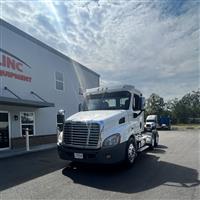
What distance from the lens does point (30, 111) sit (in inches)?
600

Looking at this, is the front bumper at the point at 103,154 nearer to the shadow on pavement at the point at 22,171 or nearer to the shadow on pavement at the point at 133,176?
the shadow on pavement at the point at 133,176

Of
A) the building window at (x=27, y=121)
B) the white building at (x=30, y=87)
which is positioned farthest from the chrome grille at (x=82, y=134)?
the building window at (x=27, y=121)

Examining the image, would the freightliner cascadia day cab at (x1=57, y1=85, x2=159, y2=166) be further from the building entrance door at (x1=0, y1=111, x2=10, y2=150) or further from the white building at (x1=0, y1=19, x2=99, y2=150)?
the building entrance door at (x1=0, y1=111, x2=10, y2=150)

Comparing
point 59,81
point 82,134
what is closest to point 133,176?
point 82,134

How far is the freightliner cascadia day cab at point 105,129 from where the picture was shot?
7168mm

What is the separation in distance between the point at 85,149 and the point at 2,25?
31.3ft

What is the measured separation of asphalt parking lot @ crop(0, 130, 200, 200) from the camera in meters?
5.33

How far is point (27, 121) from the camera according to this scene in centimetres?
1502

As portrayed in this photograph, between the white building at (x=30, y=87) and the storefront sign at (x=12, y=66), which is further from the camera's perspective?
the white building at (x=30, y=87)

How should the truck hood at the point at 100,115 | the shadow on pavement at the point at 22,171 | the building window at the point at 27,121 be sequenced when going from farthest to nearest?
the building window at the point at 27,121
the truck hood at the point at 100,115
the shadow on pavement at the point at 22,171

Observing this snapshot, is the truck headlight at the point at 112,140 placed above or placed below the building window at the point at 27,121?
below

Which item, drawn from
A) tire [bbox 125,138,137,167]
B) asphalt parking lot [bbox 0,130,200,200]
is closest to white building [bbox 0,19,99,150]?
asphalt parking lot [bbox 0,130,200,200]

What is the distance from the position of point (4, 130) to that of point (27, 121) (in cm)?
192

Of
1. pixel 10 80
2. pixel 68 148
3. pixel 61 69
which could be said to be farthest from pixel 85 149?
pixel 61 69
